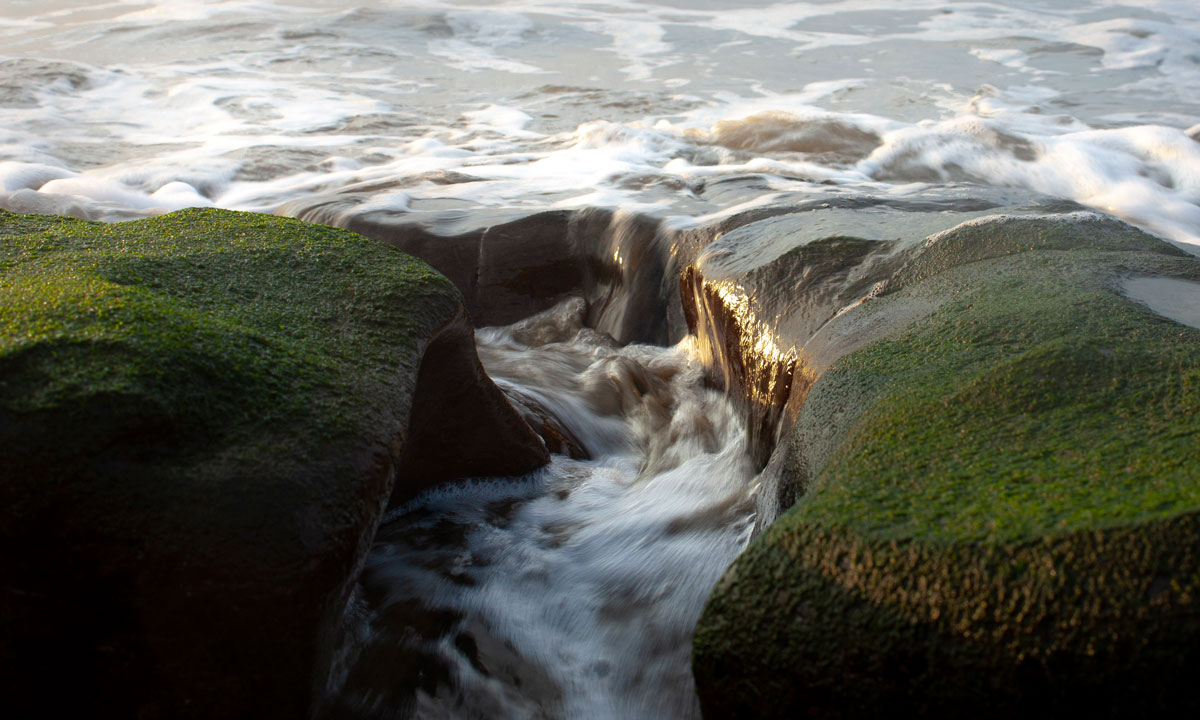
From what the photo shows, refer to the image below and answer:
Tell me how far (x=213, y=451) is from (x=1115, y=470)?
168cm

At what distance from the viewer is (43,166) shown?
6.88 m

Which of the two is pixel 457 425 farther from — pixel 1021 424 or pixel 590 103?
pixel 590 103

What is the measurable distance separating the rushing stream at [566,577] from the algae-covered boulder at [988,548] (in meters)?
0.64

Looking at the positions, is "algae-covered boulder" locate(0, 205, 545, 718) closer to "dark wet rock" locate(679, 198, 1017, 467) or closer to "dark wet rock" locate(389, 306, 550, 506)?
"dark wet rock" locate(389, 306, 550, 506)

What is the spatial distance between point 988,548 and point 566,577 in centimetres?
148

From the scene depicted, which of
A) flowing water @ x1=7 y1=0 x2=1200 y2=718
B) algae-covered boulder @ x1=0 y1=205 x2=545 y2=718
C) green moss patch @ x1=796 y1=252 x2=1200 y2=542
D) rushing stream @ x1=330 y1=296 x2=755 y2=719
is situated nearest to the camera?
green moss patch @ x1=796 y1=252 x2=1200 y2=542

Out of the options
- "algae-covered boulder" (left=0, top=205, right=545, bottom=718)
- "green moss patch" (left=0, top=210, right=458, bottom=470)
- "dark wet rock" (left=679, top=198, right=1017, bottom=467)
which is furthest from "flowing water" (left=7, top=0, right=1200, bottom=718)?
"green moss patch" (left=0, top=210, right=458, bottom=470)

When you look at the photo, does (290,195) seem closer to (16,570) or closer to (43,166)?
(43,166)

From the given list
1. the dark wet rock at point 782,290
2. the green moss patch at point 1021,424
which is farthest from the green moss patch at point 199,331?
the green moss patch at point 1021,424

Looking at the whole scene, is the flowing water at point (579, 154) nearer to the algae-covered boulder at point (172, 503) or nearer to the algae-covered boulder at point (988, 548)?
the algae-covered boulder at point (172, 503)

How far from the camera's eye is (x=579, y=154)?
7.41 metres

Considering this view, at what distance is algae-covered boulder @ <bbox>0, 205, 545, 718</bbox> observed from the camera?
68.8 inches

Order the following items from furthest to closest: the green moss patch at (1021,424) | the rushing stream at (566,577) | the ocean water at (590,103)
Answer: the ocean water at (590,103), the rushing stream at (566,577), the green moss patch at (1021,424)

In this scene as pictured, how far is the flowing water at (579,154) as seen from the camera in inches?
99.4
